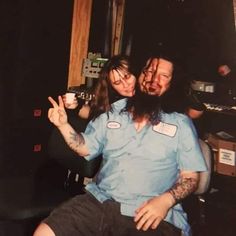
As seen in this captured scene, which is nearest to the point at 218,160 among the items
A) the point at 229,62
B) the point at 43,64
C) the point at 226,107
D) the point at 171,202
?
the point at 226,107

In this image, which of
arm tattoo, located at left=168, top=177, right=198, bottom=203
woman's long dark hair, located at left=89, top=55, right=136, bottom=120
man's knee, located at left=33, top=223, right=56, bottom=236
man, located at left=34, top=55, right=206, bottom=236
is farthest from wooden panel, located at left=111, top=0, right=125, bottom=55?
man's knee, located at left=33, top=223, right=56, bottom=236

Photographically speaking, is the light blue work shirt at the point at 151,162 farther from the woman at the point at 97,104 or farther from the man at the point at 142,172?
the woman at the point at 97,104

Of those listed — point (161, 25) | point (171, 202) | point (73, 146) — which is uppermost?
point (161, 25)

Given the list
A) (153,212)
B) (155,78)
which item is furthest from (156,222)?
(155,78)

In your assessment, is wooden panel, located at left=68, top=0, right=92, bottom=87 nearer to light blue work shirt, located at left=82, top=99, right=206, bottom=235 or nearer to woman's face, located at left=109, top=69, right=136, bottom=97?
woman's face, located at left=109, top=69, right=136, bottom=97

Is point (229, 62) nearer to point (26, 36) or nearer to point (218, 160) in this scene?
point (218, 160)

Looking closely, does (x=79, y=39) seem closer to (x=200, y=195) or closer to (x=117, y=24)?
(x=117, y=24)

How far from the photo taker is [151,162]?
4.82ft

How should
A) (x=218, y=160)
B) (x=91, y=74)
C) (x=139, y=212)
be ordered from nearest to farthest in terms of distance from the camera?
(x=139, y=212), (x=91, y=74), (x=218, y=160)

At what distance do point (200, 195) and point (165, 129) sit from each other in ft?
1.15

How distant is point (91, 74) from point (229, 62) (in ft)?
2.12

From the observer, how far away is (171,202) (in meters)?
1.42

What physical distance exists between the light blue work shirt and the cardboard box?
23.9 inches

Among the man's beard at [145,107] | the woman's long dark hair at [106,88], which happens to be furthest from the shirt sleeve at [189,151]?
the woman's long dark hair at [106,88]
